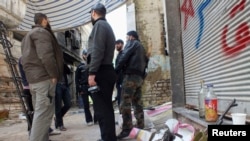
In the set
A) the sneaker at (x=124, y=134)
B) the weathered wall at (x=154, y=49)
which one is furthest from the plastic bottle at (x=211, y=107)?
the weathered wall at (x=154, y=49)

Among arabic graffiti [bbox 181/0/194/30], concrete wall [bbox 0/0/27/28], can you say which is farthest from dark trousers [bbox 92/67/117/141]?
concrete wall [bbox 0/0/27/28]

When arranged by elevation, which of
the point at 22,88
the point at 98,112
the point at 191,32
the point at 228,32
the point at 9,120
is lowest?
the point at 9,120

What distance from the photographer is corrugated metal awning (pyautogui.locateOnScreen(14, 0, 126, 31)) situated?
7727 millimetres

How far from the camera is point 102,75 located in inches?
155

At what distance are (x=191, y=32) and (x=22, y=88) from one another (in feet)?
10.4

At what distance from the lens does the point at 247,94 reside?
2879 millimetres

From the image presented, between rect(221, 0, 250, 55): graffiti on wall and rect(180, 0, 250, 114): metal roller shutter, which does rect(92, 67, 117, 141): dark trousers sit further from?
rect(221, 0, 250, 55): graffiti on wall

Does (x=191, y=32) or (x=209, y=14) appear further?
(x=191, y=32)

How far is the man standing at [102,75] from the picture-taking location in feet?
12.5

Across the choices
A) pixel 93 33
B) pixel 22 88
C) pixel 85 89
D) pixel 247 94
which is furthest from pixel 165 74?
pixel 247 94

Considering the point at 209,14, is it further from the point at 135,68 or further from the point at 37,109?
the point at 37,109

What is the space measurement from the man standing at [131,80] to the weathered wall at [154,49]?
16.8 feet

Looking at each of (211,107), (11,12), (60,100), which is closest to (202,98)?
(211,107)

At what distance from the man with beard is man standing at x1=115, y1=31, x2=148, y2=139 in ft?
4.22
